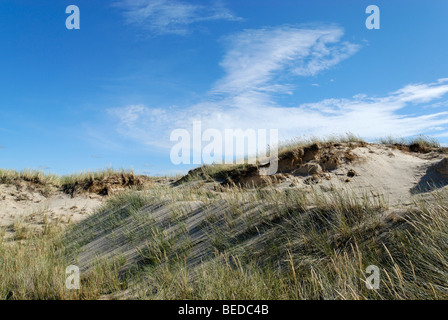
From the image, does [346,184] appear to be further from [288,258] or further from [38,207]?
[38,207]

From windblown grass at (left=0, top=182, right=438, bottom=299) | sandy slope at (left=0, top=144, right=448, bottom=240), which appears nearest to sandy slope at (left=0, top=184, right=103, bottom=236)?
sandy slope at (left=0, top=144, right=448, bottom=240)

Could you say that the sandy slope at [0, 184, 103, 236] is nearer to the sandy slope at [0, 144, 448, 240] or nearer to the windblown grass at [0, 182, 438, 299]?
the sandy slope at [0, 144, 448, 240]

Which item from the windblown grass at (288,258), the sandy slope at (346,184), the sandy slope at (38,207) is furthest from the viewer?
the sandy slope at (38,207)

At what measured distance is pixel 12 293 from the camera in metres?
4.92

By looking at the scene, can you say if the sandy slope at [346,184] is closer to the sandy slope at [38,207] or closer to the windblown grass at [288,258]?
the sandy slope at [38,207]

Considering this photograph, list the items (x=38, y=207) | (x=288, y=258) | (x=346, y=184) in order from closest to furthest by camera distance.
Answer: (x=288, y=258) → (x=346, y=184) → (x=38, y=207)

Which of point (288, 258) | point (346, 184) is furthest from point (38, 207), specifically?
point (288, 258)

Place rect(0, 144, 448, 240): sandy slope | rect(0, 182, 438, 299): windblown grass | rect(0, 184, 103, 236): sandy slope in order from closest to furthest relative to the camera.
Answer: rect(0, 182, 438, 299): windblown grass → rect(0, 144, 448, 240): sandy slope → rect(0, 184, 103, 236): sandy slope

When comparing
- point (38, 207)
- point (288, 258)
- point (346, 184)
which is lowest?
point (288, 258)

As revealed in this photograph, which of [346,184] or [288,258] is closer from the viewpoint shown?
[288,258]

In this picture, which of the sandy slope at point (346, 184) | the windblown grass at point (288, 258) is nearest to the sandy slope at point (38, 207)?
the sandy slope at point (346, 184)

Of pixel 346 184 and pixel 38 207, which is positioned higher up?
pixel 346 184
